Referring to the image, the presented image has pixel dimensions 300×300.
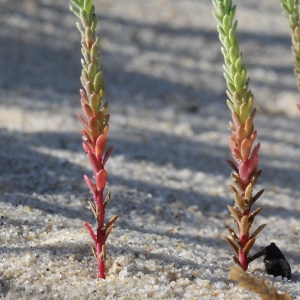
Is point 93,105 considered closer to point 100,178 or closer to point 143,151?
point 100,178

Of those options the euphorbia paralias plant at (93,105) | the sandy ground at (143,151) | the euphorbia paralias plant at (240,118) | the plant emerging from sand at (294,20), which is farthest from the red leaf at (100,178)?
the plant emerging from sand at (294,20)

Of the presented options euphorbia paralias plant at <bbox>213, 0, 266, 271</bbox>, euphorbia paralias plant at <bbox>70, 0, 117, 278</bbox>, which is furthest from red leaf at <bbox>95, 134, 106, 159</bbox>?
euphorbia paralias plant at <bbox>213, 0, 266, 271</bbox>

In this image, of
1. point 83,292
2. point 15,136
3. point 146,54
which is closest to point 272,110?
point 146,54

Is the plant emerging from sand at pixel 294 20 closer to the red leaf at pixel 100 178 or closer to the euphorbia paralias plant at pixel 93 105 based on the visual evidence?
the euphorbia paralias plant at pixel 93 105

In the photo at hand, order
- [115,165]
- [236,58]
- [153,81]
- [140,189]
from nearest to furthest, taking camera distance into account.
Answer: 1. [236,58]
2. [140,189]
3. [115,165]
4. [153,81]

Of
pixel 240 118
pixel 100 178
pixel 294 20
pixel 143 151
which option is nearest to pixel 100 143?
pixel 100 178

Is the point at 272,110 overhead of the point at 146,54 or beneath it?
beneath

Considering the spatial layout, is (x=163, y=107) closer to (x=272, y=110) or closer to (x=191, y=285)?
(x=272, y=110)
